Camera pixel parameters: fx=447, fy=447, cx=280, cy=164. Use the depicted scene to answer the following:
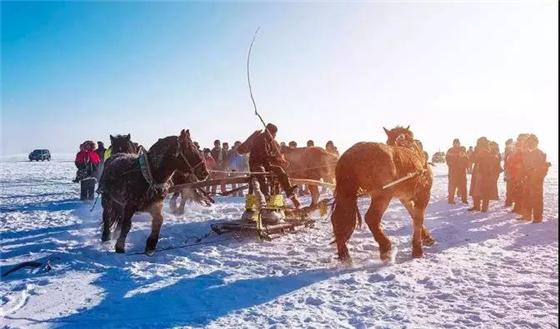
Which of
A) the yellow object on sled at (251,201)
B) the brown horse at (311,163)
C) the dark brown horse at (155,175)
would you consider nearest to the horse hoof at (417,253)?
the yellow object on sled at (251,201)

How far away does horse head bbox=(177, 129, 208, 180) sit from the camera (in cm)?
690

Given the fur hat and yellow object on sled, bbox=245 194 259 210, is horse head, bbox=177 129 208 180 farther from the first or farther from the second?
the fur hat

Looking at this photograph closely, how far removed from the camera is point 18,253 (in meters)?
6.93

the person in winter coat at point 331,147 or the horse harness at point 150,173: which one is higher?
the person in winter coat at point 331,147

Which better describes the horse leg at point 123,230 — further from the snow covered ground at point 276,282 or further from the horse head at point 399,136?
the horse head at point 399,136

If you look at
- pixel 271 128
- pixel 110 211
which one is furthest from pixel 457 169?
pixel 110 211

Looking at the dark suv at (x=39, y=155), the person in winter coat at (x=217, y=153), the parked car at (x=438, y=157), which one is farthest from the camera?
the dark suv at (x=39, y=155)

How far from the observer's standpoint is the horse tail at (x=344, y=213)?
634cm

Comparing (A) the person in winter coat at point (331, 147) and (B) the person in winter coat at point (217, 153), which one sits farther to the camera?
(A) the person in winter coat at point (331, 147)

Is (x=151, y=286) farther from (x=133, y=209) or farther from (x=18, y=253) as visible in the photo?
(x=18, y=253)

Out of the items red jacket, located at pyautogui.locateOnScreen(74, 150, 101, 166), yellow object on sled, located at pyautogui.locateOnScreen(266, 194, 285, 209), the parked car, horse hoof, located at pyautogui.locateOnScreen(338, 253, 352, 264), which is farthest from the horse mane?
the parked car

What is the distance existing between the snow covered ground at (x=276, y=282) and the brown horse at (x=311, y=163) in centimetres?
418

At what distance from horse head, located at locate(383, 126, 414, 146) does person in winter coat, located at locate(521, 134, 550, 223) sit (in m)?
4.83

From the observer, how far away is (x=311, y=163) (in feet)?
43.5
